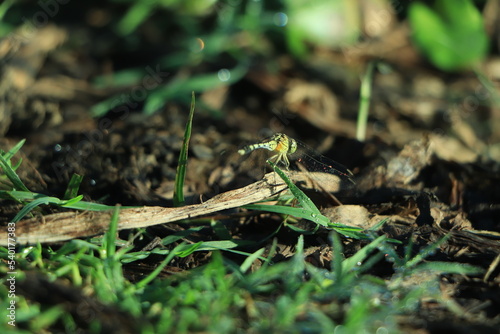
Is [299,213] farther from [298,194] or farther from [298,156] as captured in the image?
[298,156]

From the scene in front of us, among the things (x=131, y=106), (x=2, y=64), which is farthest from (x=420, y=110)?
(x=2, y=64)

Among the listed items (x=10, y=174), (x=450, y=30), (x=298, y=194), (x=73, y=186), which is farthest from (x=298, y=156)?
(x=450, y=30)

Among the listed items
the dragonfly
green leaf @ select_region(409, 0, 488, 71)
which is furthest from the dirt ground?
green leaf @ select_region(409, 0, 488, 71)

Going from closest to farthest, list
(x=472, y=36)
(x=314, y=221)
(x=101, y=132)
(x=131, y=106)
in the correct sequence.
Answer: (x=314, y=221)
(x=101, y=132)
(x=131, y=106)
(x=472, y=36)

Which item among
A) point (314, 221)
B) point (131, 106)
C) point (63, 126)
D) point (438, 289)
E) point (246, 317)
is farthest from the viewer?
point (131, 106)

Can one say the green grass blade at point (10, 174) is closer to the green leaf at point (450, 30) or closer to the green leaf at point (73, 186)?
the green leaf at point (73, 186)

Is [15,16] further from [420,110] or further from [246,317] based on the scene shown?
[246,317]

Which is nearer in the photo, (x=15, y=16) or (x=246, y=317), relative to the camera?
(x=246, y=317)

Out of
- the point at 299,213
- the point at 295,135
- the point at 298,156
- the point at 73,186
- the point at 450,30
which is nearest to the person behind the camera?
the point at 299,213

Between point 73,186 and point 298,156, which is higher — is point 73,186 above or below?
below
